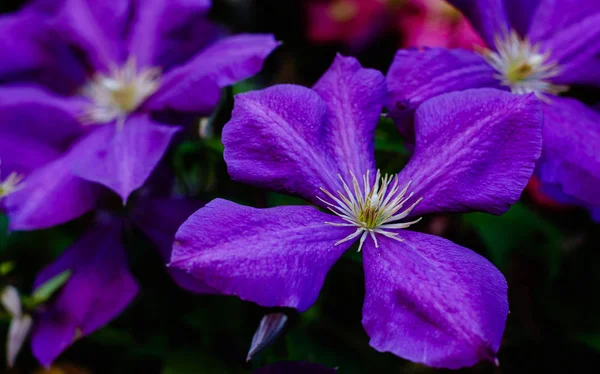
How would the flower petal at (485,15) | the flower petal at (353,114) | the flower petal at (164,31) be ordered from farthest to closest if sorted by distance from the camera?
the flower petal at (164,31)
the flower petal at (485,15)
the flower petal at (353,114)

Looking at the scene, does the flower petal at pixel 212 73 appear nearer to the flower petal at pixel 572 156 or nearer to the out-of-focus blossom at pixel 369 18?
the flower petal at pixel 572 156

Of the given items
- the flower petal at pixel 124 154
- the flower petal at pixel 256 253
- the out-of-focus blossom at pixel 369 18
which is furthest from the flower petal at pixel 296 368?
the out-of-focus blossom at pixel 369 18

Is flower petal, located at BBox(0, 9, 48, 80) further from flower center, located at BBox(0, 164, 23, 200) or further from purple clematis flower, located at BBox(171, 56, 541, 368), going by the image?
purple clematis flower, located at BBox(171, 56, 541, 368)

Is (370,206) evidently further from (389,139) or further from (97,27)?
(97,27)

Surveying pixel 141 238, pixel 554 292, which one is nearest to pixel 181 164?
pixel 141 238

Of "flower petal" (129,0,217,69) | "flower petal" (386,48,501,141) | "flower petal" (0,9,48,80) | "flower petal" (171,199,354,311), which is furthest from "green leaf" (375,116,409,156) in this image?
"flower petal" (0,9,48,80)

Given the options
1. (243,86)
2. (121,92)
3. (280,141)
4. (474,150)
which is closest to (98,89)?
(121,92)
